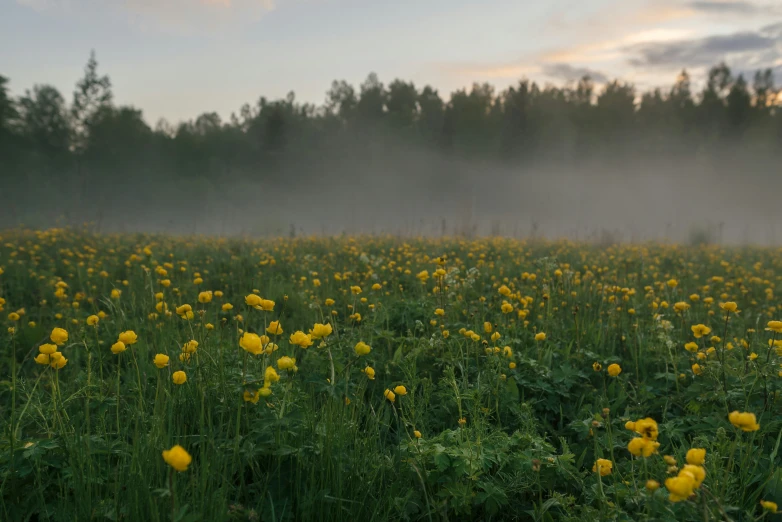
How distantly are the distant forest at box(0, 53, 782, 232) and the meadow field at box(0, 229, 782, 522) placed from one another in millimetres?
40432

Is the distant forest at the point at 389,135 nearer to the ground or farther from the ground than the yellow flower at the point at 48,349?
farther from the ground

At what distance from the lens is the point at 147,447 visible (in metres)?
1.56

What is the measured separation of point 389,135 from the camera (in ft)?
151

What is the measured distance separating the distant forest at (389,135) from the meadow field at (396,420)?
4043cm

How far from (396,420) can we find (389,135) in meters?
45.6

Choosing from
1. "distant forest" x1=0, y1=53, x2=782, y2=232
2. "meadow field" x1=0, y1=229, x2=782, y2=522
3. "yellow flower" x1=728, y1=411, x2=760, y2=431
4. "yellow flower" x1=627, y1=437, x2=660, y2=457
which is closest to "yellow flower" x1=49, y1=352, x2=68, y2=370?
"meadow field" x1=0, y1=229, x2=782, y2=522

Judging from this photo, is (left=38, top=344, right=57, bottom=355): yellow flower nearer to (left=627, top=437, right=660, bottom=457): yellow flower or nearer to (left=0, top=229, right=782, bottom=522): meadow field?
(left=0, top=229, right=782, bottom=522): meadow field

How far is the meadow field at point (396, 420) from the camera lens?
1.52 meters

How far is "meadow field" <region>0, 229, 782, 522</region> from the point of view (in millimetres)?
1518

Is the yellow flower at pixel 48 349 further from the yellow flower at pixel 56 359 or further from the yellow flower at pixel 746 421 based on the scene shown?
the yellow flower at pixel 746 421

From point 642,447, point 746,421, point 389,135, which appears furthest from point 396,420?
point 389,135

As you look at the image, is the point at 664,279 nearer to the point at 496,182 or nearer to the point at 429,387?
the point at 429,387

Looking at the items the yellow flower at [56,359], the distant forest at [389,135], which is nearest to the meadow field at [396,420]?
the yellow flower at [56,359]

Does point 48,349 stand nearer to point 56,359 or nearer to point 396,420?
point 56,359
